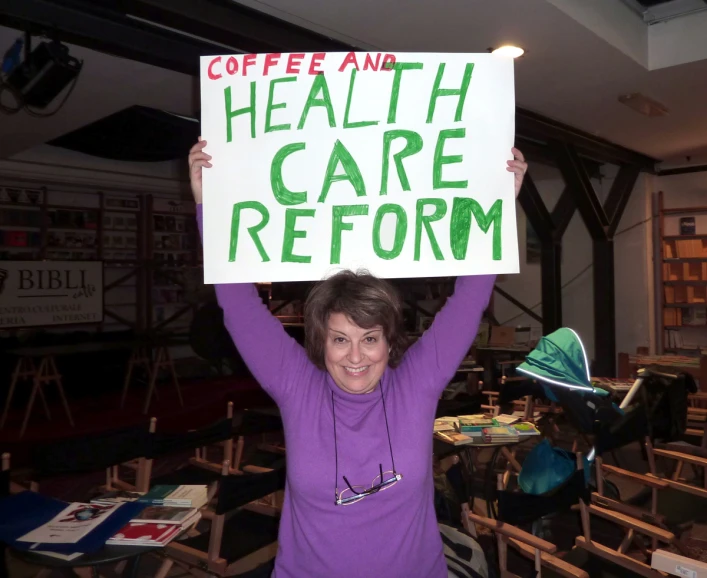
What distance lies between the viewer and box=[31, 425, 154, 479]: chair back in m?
2.28

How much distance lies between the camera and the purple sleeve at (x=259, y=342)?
1.24m

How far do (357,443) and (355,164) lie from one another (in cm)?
61

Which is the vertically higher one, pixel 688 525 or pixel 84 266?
pixel 84 266

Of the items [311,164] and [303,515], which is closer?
[303,515]

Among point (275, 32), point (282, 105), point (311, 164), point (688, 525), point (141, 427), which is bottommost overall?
point (688, 525)

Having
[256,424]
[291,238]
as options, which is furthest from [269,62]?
[256,424]

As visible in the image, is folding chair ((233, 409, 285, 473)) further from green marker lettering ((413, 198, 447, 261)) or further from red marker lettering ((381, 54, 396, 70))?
red marker lettering ((381, 54, 396, 70))

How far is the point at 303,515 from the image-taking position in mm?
1172

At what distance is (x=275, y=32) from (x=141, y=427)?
209 cm

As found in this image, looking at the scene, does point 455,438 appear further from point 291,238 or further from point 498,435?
point 291,238

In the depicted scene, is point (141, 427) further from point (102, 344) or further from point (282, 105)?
point (102, 344)

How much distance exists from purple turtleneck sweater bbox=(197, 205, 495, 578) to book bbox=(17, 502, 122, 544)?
96 cm

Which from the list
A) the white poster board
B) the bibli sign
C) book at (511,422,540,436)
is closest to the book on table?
book at (511,422,540,436)

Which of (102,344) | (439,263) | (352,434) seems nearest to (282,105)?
(439,263)
